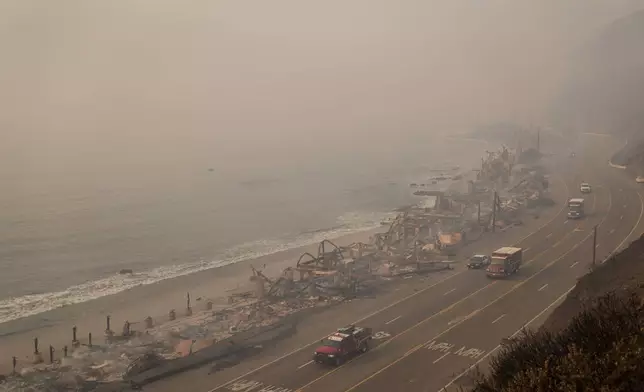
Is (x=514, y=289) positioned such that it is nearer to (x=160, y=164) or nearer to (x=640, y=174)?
(x=640, y=174)

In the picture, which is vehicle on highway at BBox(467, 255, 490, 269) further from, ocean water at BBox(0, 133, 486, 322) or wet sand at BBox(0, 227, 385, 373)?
ocean water at BBox(0, 133, 486, 322)

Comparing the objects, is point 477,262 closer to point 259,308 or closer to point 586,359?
point 259,308

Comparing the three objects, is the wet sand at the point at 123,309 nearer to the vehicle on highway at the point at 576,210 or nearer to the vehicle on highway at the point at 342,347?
the vehicle on highway at the point at 342,347

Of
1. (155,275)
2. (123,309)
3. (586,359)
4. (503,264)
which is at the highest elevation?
(586,359)

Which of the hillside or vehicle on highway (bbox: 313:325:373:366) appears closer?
the hillside

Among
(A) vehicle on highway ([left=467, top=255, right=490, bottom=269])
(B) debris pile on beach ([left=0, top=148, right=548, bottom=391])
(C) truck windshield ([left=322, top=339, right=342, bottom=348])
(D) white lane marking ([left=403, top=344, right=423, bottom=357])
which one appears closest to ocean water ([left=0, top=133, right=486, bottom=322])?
(B) debris pile on beach ([left=0, top=148, right=548, bottom=391])

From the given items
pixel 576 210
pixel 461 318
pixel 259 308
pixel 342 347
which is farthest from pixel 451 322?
pixel 576 210

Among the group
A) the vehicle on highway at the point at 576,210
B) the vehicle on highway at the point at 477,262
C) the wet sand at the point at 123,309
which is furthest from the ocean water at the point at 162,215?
the vehicle on highway at the point at 477,262
